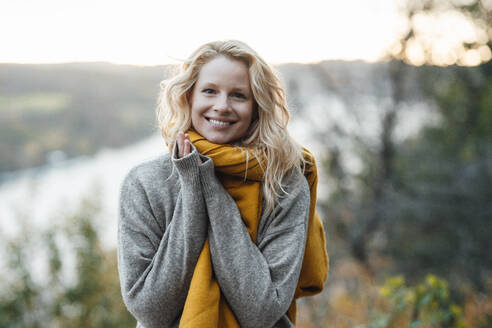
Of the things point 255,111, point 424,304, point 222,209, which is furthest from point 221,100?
point 424,304

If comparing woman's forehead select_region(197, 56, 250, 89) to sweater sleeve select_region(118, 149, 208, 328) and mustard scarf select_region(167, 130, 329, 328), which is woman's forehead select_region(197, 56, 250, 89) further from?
sweater sleeve select_region(118, 149, 208, 328)

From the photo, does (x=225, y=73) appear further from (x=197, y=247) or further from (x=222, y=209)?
(x=197, y=247)

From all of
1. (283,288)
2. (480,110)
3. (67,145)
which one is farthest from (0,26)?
(480,110)

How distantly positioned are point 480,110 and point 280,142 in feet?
31.7

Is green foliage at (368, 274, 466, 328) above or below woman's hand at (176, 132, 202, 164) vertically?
below

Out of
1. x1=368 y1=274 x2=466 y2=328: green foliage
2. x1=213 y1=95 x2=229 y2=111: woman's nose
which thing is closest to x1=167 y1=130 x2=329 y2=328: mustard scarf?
x1=213 y1=95 x2=229 y2=111: woman's nose

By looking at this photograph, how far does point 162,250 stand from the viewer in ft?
5.31

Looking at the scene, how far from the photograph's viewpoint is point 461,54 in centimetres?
941

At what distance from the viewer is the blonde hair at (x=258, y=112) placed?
1819 millimetres

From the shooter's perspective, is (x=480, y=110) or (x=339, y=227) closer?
(x=480, y=110)

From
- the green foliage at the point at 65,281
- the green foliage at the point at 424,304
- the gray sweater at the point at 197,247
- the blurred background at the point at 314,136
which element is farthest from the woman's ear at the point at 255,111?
the green foliage at the point at 65,281

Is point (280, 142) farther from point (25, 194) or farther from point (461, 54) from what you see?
point (461, 54)

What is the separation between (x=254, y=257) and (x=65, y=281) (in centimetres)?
720

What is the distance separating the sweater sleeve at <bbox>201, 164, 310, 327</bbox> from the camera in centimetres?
157
